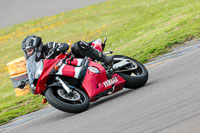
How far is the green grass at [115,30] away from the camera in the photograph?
10.8 meters

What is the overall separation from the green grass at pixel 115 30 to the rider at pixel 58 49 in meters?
2.12

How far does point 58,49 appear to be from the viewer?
259 inches

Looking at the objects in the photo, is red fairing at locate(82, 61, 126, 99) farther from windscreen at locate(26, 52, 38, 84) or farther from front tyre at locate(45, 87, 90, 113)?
windscreen at locate(26, 52, 38, 84)

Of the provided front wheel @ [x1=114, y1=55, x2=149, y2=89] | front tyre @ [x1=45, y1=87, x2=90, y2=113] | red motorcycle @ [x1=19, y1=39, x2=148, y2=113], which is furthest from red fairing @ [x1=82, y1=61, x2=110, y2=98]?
front wheel @ [x1=114, y1=55, x2=149, y2=89]

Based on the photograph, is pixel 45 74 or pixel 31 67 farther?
pixel 31 67

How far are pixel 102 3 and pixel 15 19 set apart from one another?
5.81 metres

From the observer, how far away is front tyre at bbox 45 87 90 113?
5961mm

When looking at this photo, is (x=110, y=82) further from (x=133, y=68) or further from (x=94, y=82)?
(x=133, y=68)

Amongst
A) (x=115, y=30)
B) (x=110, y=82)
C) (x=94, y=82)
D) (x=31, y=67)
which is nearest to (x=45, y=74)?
(x=31, y=67)

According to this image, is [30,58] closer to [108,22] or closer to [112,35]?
[112,35]

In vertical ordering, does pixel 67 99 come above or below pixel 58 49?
below

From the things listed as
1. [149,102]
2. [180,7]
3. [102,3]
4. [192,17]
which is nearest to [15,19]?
[102,3]

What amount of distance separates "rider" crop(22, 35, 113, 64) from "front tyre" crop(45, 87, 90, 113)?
0.69 metres

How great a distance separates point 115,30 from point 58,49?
12389 millimetres
